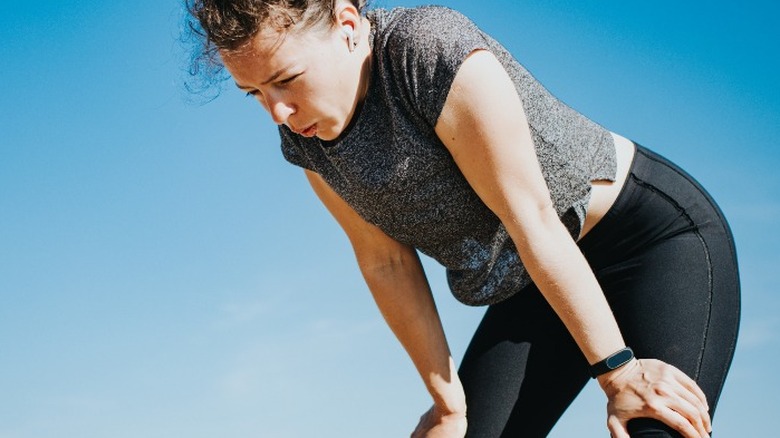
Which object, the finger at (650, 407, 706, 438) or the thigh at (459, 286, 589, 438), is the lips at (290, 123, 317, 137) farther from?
the finger at (650, 407, 706, 438)

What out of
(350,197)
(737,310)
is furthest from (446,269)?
(737,310)

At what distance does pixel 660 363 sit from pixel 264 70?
1.17 meters

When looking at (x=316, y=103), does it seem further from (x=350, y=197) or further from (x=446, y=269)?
(x=446, y=269)

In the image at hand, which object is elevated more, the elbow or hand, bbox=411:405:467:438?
the elbow

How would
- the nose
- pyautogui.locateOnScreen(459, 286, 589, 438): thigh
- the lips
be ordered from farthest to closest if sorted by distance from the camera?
pyautogui.locateOnScreen(459, 286, 589, 438): thigh
the lips
the nose

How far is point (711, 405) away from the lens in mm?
2275

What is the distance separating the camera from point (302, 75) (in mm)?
2152

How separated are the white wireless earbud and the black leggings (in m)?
0.84

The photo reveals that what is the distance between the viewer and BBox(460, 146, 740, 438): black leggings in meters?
2.32

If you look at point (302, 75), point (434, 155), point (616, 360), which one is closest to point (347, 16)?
point (302, 75)

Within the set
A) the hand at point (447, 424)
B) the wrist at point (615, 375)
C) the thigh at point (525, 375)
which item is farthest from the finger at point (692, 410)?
the hand at point (447, 424)

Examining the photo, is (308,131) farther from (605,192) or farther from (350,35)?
(605,192)

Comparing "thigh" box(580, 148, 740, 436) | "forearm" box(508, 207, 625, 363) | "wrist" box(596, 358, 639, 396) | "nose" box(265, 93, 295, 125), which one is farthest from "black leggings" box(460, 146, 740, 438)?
"nose" box(265, 93, 295, 125)

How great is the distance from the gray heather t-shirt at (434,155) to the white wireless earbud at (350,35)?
0.23 feet
